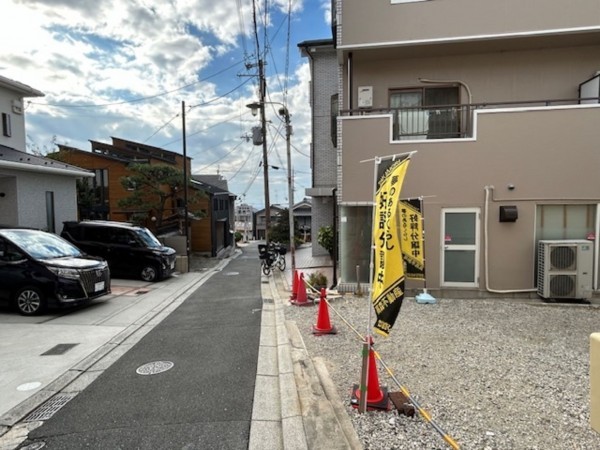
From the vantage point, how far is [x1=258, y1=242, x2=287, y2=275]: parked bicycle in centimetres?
1440

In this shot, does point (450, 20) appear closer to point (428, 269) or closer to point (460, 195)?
point (460, 195)

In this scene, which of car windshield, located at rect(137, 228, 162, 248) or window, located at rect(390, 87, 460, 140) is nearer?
window, located at rect(390, 87, 460, 140)

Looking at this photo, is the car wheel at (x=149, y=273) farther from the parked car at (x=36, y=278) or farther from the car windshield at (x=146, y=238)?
the parked car at (x=36, y=278)

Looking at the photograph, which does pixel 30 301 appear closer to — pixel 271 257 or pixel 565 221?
pixel 271 257

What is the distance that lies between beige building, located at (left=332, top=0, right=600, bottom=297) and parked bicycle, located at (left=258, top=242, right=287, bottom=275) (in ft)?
20.1

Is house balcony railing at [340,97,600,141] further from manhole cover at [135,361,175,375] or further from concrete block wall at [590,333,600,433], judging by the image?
concrete block wall at [590,333,600,433]

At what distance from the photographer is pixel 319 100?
16.2m

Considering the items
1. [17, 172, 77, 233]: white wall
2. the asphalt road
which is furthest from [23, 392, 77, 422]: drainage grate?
[17, 172, 77, 233]: white wall

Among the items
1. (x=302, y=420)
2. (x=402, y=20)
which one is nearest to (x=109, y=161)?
Answer: (x=402, y=20)

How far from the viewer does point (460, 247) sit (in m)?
8.05

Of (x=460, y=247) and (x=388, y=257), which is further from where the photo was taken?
(x=460, y=247)

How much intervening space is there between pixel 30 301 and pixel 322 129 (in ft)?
41.2

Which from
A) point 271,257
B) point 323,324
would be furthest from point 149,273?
point 323,324

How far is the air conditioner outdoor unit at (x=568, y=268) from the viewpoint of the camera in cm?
722
